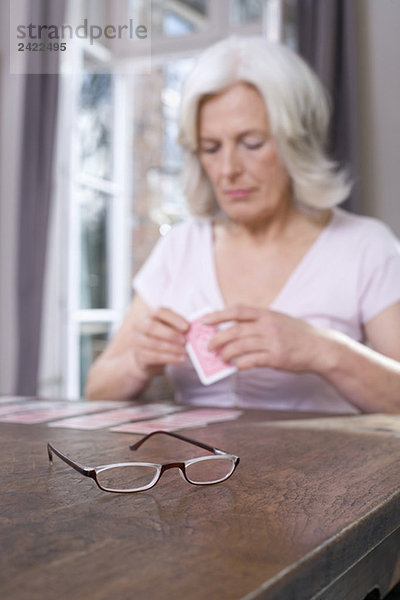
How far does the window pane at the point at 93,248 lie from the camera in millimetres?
4809

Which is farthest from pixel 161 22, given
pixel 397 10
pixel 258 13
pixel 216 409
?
pixel 216 409

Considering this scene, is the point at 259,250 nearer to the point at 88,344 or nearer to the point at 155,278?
the point at 155,278

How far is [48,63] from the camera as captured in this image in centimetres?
362

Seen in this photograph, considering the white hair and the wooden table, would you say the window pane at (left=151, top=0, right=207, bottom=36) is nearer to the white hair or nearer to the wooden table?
the white hair

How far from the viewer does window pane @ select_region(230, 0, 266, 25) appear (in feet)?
14.6

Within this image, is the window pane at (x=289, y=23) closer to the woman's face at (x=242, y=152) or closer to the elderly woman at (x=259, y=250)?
the elderly woman at (x=259, y=250)

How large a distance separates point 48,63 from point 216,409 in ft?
8.85

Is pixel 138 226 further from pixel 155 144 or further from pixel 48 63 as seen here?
pixel 48 63

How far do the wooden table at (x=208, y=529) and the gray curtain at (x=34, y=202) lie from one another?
268cm

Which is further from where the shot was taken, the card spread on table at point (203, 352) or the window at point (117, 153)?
the window at point (117, 153)

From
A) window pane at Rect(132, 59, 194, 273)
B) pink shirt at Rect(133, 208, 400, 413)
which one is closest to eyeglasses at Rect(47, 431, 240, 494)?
pink shirt at Rect(133, 208, 400, 413)

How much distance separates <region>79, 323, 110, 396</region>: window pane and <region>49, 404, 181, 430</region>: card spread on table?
3202 mm

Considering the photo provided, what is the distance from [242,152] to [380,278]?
1.64 feet

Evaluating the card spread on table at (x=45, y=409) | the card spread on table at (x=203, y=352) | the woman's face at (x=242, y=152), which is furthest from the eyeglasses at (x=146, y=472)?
the woman's face at (x=242, y=152)
